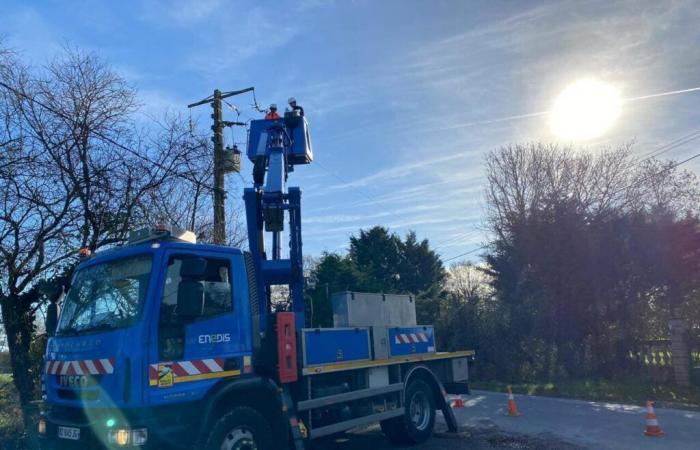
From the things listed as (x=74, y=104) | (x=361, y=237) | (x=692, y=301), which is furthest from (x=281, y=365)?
(x=361, y=237)

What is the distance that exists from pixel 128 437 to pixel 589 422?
28.7 ft

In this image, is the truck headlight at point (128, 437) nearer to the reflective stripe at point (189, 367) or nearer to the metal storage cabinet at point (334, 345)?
the reflective stripe at point (189, 367)

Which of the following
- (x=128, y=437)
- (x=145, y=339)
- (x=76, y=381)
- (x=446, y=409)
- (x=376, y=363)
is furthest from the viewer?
(x=446, y=409)

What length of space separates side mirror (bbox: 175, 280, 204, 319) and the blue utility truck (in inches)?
0.4

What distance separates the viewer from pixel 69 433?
19.2 ft

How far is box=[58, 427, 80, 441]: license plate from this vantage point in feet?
18.9

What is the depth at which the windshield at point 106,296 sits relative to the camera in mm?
6004

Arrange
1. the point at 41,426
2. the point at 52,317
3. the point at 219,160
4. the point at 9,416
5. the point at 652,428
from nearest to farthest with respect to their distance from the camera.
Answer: the point at 41,426
the point at 52,317
the point at 652,428
the point at 9,416
the point at 219,160

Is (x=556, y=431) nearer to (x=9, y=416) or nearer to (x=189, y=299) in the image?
(x=189, y=299)

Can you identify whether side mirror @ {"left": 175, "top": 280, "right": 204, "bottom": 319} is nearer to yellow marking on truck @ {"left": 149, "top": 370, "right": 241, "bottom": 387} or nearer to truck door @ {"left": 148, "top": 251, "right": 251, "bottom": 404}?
truck door @ {"left": 148, "top": 251, "right": 251, "bottom": 404}

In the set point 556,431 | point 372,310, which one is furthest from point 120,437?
point 556,431

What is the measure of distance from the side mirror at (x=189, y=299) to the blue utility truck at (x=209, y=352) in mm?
11

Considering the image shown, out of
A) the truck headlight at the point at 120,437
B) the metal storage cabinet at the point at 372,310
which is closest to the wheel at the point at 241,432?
the truck headlight at the point at 120,437

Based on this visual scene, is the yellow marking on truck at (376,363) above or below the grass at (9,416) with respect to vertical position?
above
